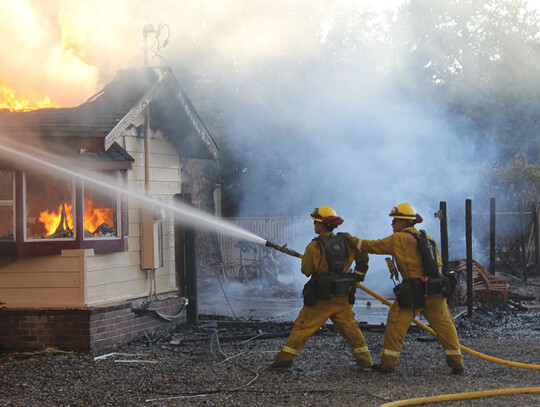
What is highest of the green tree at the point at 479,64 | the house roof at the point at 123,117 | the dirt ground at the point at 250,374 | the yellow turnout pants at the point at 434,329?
the green tree at the point at 479,64

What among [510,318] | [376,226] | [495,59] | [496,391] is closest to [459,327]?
[510,318]

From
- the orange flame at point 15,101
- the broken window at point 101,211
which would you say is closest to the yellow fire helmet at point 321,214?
the broken window at point 101,211

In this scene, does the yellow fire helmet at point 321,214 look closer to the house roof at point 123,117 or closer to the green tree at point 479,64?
the house roof at point 123,117

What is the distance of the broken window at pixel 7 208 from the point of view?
8438mm

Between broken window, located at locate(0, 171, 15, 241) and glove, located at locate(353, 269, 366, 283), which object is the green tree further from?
broken window, located at locate(0, 171, 15, 241)

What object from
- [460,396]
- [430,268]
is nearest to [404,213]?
[430,268]

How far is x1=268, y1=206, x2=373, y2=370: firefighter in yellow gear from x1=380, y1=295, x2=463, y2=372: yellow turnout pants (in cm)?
29

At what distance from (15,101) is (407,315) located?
620 centimetres

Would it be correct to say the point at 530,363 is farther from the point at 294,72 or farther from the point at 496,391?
the point at 294,72

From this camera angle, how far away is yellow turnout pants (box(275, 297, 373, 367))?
23.5 feet

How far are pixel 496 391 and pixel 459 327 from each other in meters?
4.23

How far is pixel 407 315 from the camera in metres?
7.05

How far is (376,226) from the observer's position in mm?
17922

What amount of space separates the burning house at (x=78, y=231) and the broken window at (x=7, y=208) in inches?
0.5
